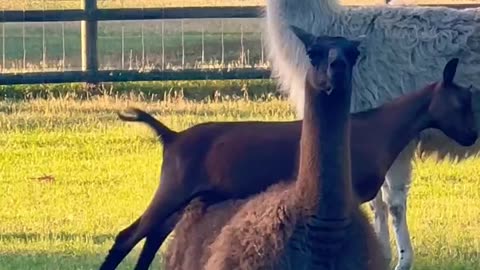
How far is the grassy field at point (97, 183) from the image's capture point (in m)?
8.12

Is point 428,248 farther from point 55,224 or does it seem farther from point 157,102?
point 157,102

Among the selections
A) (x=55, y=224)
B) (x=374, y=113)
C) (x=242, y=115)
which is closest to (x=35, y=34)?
(x=242, y=115)

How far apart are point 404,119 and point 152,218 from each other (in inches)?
52.1

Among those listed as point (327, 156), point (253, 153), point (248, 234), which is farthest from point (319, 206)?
point (253, 153)

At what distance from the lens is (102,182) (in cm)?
1048

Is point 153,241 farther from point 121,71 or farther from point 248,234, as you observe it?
point 121,71

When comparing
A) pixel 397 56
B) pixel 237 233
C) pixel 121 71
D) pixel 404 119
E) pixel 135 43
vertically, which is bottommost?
pixel 135 43

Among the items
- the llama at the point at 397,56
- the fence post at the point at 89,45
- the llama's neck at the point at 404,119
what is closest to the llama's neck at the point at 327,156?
the llama's neck at the point at 404,119

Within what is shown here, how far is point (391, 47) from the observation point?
844 cm

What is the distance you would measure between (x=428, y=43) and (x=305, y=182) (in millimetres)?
3510

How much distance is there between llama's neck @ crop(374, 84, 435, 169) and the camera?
6750mm

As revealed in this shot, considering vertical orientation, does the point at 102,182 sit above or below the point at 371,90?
below

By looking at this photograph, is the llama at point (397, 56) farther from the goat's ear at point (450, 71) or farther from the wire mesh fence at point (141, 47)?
the wire mesh fence at point (141, 47)

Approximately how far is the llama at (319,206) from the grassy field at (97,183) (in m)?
2.49
